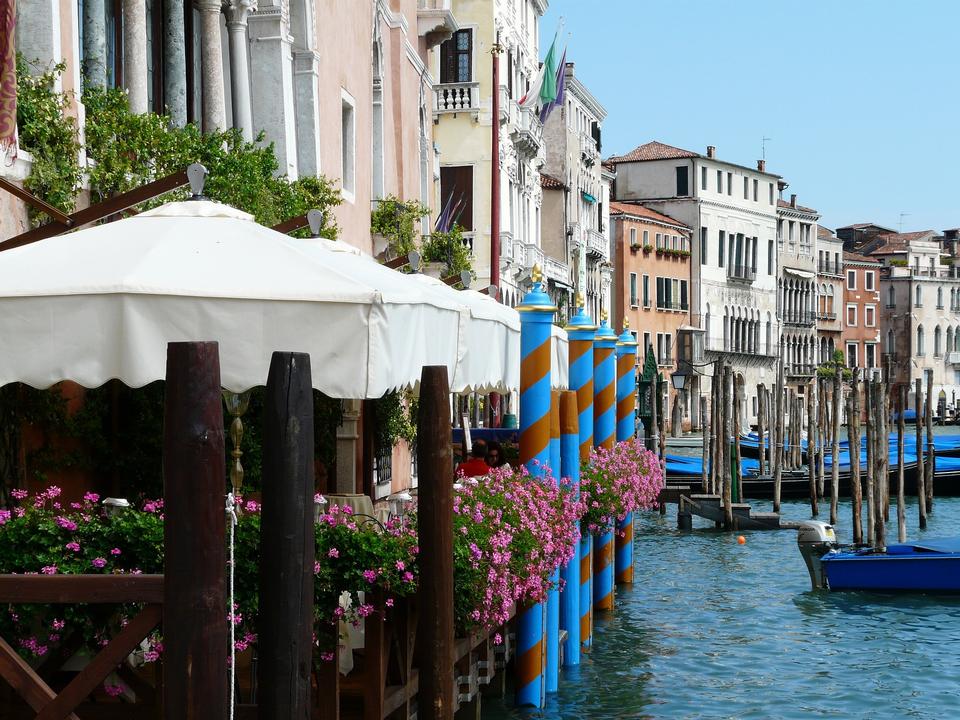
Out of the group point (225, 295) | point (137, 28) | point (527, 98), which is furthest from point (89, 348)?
point (527, 98)

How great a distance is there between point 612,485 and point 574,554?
1.38 metres

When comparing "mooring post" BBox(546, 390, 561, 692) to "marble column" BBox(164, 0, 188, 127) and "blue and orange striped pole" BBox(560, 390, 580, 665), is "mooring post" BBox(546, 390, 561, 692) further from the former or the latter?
"marble column" BBox(164, 0, 188, 127)

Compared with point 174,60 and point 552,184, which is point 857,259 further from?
point 174,60

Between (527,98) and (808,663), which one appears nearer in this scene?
(808,663)

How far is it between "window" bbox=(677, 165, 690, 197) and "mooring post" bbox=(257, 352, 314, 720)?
207ft

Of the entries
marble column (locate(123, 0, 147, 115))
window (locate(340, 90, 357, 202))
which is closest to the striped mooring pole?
marble column (locate(123, 0, 147, 115))

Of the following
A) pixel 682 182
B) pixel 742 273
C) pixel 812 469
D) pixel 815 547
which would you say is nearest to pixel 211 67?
pixel 815 547

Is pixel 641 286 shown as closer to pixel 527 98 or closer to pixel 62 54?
pixel 527 98

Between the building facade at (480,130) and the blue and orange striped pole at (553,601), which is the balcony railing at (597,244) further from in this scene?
the blue and orange striped pole at (553,601)

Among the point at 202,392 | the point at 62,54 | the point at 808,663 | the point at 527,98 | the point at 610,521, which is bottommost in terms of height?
the point at 808,663

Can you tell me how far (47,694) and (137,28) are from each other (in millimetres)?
7691

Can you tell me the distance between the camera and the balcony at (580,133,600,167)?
52719 millimetres

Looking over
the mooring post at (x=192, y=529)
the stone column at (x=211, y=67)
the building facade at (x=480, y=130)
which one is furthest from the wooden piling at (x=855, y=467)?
the mooring post at (x=192, y=529)

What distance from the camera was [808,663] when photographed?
13688 mm
